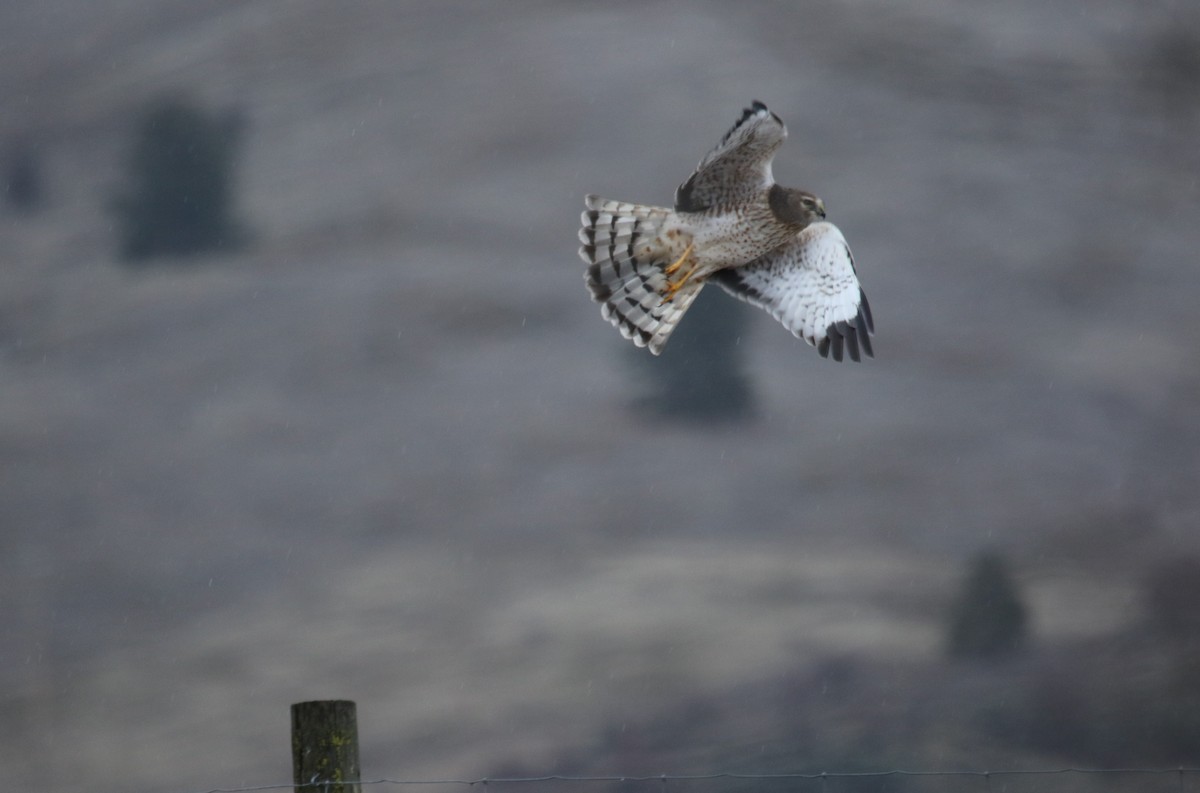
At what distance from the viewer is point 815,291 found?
10.4 metres

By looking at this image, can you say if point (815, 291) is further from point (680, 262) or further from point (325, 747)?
point (325, 747)

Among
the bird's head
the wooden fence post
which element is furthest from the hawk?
the wooden fence post

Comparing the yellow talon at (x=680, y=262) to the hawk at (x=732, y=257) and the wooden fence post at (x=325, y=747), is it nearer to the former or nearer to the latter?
the hawk at (x=732, y=257)

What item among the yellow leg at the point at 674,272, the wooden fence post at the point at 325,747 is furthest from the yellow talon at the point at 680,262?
the wooden fence post at the point at 325,747

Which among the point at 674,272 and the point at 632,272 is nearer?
the point at 674,272

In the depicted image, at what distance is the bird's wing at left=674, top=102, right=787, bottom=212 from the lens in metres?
9.32

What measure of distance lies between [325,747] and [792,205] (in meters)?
5.70

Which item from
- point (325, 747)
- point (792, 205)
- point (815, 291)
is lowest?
point (325, 747)

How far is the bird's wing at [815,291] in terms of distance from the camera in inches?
402

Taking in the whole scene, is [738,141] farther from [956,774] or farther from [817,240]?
[956,774]

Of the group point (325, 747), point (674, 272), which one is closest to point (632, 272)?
point (674, 272)

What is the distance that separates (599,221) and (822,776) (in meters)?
5.13

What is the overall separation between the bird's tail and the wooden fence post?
17.3 feet

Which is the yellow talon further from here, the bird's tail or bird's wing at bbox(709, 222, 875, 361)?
bird's wing at bbox(709, 222, 875, 361)
